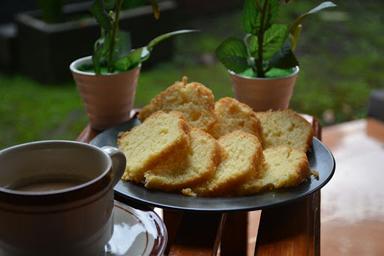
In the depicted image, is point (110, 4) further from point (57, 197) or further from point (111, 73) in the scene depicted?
point (57, 197)

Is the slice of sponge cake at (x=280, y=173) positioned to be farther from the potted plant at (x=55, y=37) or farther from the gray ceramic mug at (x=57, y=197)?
the potted plant at (x=55, y=37)

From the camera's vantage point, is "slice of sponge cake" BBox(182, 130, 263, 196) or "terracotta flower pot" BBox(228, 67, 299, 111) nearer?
"slice of sponge cake" BBox(182, 130, 263, 196)

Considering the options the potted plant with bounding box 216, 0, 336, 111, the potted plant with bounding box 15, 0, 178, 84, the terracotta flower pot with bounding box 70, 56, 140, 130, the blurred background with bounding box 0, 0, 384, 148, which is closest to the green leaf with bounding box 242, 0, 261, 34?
the potted plant with bounding box 216, 0, 336, 111

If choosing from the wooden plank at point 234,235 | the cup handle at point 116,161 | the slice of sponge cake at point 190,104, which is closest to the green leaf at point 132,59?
the slice of sponge cake at point 190,104

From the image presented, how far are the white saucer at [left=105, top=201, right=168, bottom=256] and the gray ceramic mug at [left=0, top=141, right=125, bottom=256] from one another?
2cm

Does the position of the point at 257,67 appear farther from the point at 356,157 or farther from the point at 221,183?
the point at 356,157

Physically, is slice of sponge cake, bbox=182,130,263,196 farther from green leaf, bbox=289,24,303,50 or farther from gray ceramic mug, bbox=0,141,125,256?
green leaf, bbox=289,24,303,50

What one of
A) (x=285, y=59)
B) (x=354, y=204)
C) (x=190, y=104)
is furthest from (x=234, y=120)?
(x=354, y=204)

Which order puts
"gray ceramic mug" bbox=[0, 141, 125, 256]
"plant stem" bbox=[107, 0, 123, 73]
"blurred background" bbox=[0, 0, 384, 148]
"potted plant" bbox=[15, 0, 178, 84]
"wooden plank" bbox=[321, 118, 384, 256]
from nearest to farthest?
"gray ceramic mug" bbox=[0, 141, 125, 256], "plant stem" bbox=[107, 0, 123, 73], "wooden plank" bbox=[321, 118, 384, 256], "blurred background" bbox=[0, 0, 384, 148], "potted plant" bbox=[15, 0, 178, 84]

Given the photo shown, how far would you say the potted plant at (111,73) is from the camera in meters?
1.06

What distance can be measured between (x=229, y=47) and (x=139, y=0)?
0.59 ft

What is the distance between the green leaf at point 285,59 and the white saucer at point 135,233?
0.45 m

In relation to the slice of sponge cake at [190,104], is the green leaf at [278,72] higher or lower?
lower

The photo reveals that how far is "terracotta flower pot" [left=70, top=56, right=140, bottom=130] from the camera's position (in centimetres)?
107
